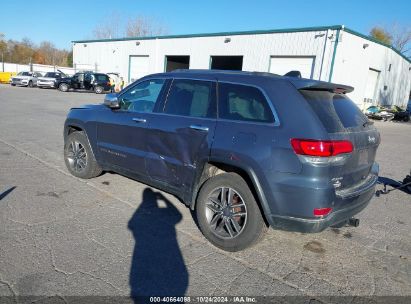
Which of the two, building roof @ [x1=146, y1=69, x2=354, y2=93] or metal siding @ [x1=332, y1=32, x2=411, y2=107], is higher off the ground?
metal siding @ [x1=332, y1=32, x2=411, y2=107]

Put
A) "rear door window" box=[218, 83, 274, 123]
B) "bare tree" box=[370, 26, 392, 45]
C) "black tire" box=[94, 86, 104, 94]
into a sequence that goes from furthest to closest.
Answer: "bare tree" box=[370, 26, 392, 45], "black tire" box=[94, 86, 104, 94], "rear door window" box=[218, 83, 274, 123]

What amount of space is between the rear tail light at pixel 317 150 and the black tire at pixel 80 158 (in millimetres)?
3328

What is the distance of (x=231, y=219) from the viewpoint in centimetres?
345

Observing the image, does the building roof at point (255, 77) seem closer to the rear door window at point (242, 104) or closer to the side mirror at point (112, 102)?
the rear door window at point (242, 104)

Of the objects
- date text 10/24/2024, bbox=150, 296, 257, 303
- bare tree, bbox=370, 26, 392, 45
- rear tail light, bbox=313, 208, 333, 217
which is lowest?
date text 10/24/2024, bbox=150, 296, 257, 303

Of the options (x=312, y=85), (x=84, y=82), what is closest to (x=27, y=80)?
(x=84, y=82)

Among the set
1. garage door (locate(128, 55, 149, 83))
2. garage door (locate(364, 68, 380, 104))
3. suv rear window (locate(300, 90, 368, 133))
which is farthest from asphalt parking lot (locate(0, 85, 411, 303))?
garage door (locate(128, 55, 149, 83))

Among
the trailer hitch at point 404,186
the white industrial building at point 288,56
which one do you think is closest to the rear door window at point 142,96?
the trailer hitch at point 404,186

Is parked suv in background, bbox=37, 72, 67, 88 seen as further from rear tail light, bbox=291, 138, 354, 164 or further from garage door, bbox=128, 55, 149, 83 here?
rear tail light, bbox=291, 138, 354, 164

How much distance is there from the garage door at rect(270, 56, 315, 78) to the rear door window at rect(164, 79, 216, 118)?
63.2 ft

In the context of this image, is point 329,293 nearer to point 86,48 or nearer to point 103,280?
point 103,280

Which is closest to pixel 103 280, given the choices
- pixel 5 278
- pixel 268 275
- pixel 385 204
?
pixel 5 278

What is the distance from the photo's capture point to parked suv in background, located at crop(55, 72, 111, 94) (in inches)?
1145

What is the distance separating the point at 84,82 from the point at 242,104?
28451mm
